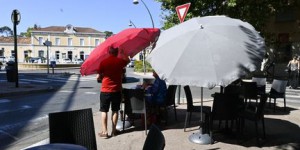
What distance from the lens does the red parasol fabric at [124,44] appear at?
6.98m

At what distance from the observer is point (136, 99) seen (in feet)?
22.4

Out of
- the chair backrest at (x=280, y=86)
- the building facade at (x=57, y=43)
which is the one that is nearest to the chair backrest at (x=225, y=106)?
the chair backrest at (x=280, y=86)

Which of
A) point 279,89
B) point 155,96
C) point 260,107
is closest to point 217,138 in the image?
point 260,107

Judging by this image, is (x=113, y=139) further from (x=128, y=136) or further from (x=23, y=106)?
(x=23, y=106)

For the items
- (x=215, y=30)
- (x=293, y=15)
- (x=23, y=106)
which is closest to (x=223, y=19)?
(x=215, y=30)

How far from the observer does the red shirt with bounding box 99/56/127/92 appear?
6382 mm

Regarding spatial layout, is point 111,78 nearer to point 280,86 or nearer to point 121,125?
point 121,125

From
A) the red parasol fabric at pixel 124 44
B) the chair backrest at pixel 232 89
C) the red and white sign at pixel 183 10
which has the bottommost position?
the chair backrest at pixel 232 89

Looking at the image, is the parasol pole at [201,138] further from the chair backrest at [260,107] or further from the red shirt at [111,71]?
the red shirt at [111,71]

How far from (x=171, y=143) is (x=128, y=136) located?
0.94m

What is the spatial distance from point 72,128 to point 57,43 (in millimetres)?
85394

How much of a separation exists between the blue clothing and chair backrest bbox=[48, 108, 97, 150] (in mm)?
3060

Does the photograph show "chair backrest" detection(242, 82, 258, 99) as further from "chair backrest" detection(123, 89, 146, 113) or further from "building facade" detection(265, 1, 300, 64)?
"building facade" detection(265, 1, 300, 64)

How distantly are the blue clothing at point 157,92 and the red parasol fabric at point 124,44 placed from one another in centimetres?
82
